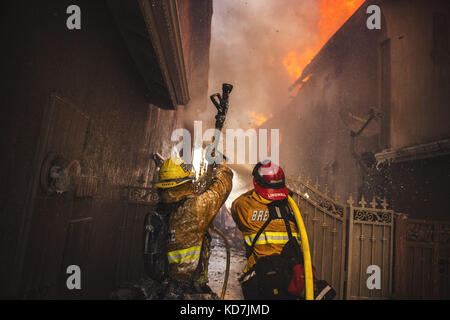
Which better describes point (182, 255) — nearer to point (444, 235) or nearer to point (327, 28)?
point (444, 235)

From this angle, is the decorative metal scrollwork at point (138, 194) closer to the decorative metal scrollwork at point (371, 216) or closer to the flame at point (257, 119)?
the decorative metal scrollwork at point (371, 216)

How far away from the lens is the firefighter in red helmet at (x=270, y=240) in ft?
8.46

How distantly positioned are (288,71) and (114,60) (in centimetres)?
2492

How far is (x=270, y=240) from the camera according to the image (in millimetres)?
2721

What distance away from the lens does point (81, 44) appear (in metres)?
2.36

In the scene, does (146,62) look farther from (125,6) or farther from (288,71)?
(288,71)

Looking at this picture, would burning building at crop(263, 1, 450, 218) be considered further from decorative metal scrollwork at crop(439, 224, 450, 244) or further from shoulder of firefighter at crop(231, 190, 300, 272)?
shoulder of firefighter at crop(231, 190, 300, 272)

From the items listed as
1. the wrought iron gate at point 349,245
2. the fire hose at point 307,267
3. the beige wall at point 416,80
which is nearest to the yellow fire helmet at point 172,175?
the fire hose at point 307,267

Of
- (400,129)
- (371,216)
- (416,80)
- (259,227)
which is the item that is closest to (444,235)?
(371,216)

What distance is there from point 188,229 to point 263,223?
2.83 ft

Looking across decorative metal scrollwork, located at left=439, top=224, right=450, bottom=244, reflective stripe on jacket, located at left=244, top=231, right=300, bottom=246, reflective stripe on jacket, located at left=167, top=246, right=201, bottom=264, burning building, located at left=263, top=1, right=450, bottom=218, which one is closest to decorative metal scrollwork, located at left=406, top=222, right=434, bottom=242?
decorative metal scrollwork, located at left=439, top=224, right=450, bottom=244

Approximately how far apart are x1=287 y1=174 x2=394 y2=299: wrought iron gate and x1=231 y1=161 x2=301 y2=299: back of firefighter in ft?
5.09

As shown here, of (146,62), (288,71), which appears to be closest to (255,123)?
(288,71)

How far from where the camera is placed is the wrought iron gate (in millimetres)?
4234
